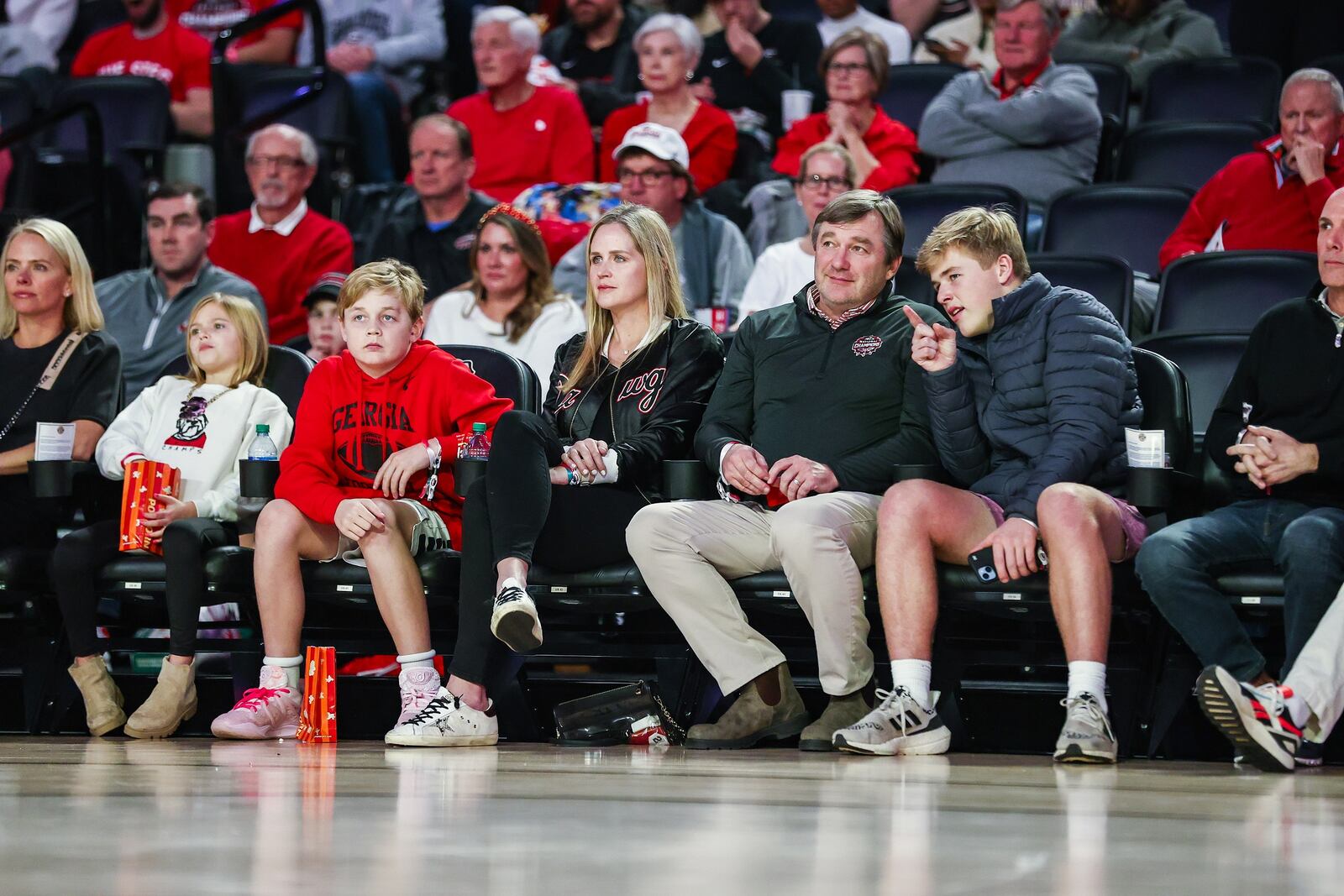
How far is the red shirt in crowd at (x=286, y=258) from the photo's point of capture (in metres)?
6.11

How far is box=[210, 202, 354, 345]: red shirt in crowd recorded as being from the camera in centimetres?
611

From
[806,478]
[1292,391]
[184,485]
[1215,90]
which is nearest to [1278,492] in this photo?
[1292,391]

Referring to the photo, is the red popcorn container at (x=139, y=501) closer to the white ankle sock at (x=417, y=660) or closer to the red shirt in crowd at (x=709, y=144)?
the white ankle sock at (x=417, y=660)

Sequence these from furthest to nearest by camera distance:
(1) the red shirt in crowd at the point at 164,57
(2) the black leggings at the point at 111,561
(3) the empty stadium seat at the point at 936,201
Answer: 1. (1) the red shirt in crowd at the point at 164,57
2. (3) the empty stadium seat at the point at 936,201
3. (2) the black leggings at the point at 111,561

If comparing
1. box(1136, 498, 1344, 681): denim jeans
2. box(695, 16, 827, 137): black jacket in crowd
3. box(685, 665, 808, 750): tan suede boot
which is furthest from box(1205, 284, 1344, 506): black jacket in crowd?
box(695, 16, 827, 137): black jacket in crowd

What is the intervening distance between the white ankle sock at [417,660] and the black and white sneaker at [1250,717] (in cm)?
165

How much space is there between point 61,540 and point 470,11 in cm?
456

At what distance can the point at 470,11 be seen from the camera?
26.5 feet

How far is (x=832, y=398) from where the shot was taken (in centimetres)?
392

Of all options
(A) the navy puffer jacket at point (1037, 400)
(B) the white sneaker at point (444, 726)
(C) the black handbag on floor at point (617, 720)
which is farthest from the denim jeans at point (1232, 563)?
(B) the white sneaker at point (444, 726)

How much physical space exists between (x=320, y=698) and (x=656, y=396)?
1.06 metres

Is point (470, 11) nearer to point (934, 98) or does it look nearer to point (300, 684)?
point (934, 98)

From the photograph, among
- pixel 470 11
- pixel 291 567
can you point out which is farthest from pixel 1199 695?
pixel 470 11

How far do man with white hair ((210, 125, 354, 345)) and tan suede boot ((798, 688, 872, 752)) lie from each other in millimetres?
3078
